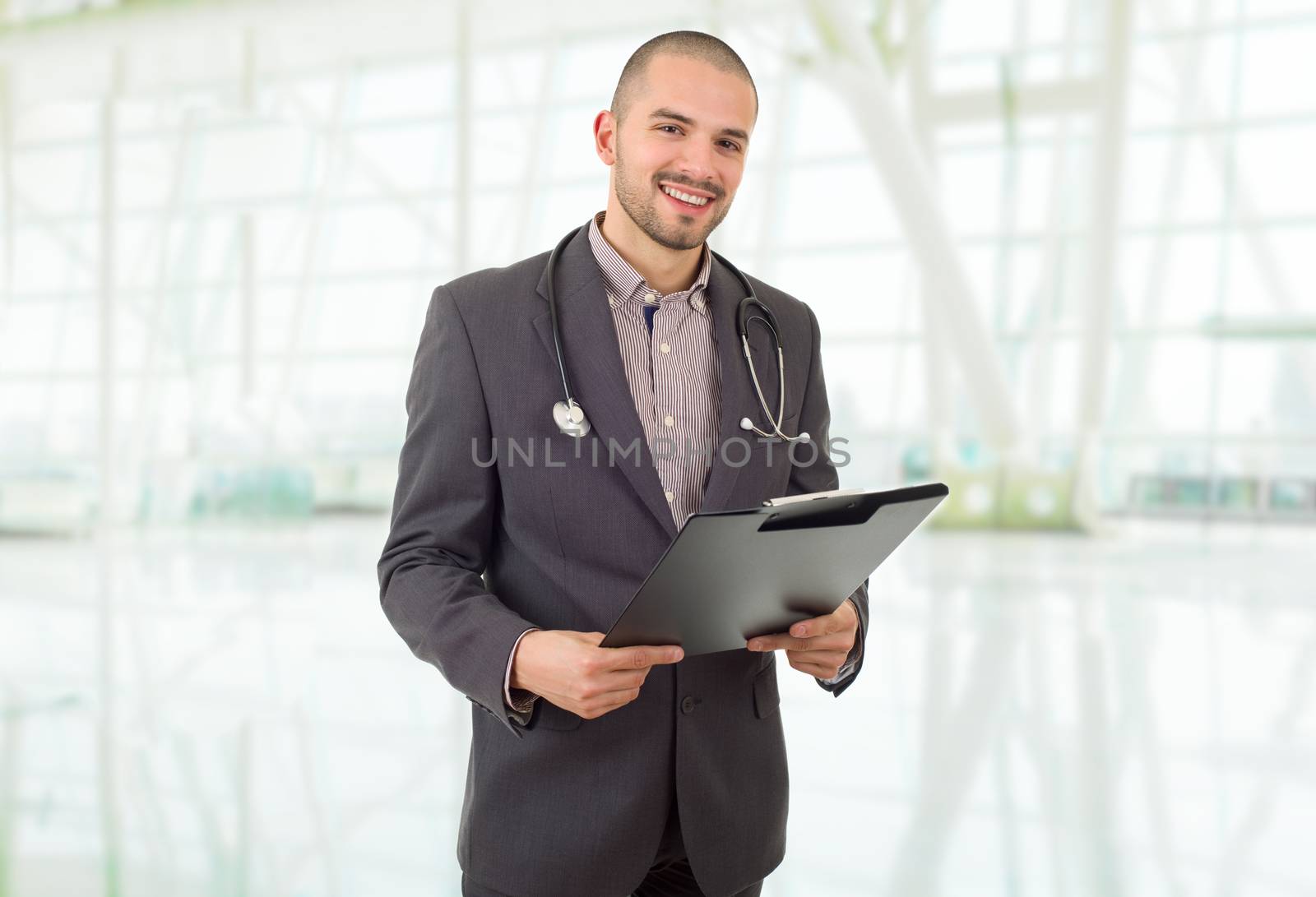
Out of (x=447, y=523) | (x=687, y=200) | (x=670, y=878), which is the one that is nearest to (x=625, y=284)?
(x=687, y=200)

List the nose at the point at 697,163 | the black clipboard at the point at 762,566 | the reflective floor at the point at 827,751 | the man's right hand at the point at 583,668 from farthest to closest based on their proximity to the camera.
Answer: the reflective floor at the point at 827,751 → the nose at the point at 697,163 → the man's right hand at the point at 583,668 → the black clipboard at the point at 762,566

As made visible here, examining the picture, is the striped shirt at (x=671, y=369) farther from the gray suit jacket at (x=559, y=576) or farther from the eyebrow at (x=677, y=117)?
the eyebrow at (x=677, y=117)

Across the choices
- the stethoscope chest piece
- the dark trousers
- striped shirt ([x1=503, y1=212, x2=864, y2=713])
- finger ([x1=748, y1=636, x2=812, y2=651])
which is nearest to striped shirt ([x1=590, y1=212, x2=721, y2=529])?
striped shirt ([x1=503, y1=212, x2=864, y2=713])

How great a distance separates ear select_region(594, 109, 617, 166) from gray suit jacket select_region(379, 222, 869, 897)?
0.72 feet

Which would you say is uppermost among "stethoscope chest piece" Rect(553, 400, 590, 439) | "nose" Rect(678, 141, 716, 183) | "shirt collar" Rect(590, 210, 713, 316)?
"nose" Rect(678, 141, 716, 183)

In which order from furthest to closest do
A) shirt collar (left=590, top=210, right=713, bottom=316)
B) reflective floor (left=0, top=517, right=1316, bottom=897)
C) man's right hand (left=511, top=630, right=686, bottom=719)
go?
reflective floor (left=0, top=517, right=1316, bottom=897), shirt collar (left=590, top=210, right=713, bottom=316), man's right hand (left=511, top=630, right=686, bottom=719)

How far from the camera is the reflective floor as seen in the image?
12.1 ft

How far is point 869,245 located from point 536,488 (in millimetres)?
18887

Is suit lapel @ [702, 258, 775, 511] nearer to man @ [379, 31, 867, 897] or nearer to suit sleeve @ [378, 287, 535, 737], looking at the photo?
man @ [379, 31, 867, 897]

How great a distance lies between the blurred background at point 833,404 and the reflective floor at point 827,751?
3cm

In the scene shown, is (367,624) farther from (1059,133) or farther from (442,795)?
(1059,133)

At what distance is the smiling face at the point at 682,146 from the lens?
1.59 m

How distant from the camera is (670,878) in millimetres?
1700

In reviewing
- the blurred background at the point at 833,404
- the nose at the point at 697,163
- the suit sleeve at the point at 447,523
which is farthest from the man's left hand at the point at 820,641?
the blurred background at the point at 833,404
